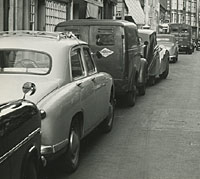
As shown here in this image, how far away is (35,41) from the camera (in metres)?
7.04

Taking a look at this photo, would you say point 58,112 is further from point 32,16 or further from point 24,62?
point 32,16

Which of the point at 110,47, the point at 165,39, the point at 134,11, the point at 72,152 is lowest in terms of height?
the point at 72,152

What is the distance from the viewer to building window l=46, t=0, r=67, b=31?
21969 mm

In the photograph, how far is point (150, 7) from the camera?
206 feet

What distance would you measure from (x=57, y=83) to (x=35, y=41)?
99cm

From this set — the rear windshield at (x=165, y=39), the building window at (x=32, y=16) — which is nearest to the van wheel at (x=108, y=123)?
the building window at (x=32, y=16)

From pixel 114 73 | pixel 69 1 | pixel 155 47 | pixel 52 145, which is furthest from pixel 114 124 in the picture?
pixel 69 1

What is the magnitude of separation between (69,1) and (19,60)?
61.2ft

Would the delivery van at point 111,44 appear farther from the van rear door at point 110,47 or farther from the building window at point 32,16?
the building window at point 32,16

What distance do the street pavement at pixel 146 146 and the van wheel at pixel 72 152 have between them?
4.1 inches

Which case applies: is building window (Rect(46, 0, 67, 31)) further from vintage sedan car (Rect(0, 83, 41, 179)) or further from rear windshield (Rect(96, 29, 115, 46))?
vintage sedan car (Rect(0, 83, 41, 179))

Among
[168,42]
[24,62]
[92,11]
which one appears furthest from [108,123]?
[92,11]

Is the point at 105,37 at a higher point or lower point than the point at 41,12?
lower

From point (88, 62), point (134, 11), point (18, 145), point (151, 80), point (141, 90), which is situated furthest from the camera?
point (134, 11)
